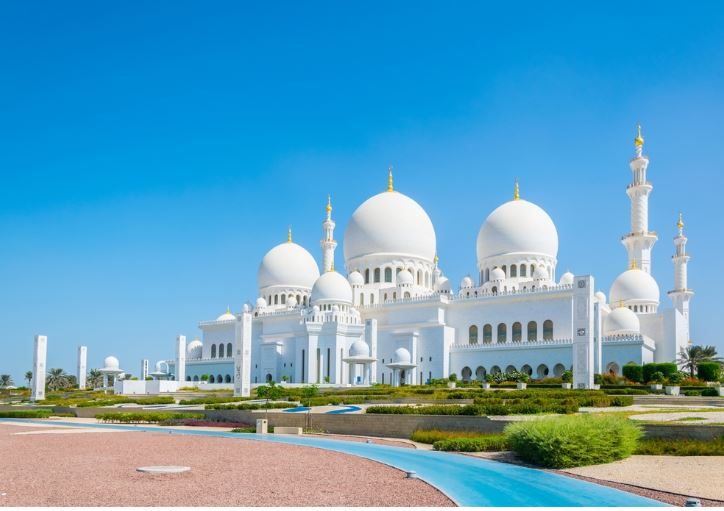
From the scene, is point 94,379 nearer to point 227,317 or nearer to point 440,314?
point 227,317

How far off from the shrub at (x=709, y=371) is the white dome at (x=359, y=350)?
831 inches

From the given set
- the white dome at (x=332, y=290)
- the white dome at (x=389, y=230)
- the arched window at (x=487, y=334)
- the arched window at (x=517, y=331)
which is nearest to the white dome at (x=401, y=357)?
the arched window at (x=487, y=334)

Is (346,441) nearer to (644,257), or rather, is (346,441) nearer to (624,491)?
(624,491)

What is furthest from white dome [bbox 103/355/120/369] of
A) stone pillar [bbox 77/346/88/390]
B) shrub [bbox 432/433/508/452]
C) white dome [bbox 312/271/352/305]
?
shrub [bbox 432/433/508/452]

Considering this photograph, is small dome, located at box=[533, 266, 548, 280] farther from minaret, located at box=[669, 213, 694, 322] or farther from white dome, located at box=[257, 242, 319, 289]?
white dome, located at box=[257, 242, 319, 289]

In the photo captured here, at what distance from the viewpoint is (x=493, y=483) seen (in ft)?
43.2

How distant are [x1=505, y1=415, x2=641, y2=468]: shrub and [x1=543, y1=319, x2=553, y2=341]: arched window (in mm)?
37186

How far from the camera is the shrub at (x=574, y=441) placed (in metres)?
14.7

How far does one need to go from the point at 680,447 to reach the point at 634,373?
3074cm

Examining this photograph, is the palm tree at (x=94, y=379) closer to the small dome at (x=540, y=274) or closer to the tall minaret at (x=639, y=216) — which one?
the small dome at (x=540, y=274)

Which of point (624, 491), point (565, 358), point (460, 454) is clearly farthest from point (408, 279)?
point (624, 491)

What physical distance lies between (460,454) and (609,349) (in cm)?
3436

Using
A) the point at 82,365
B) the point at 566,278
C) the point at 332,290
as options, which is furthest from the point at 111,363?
the point at 566,278

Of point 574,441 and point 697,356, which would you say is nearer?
point 574,441
